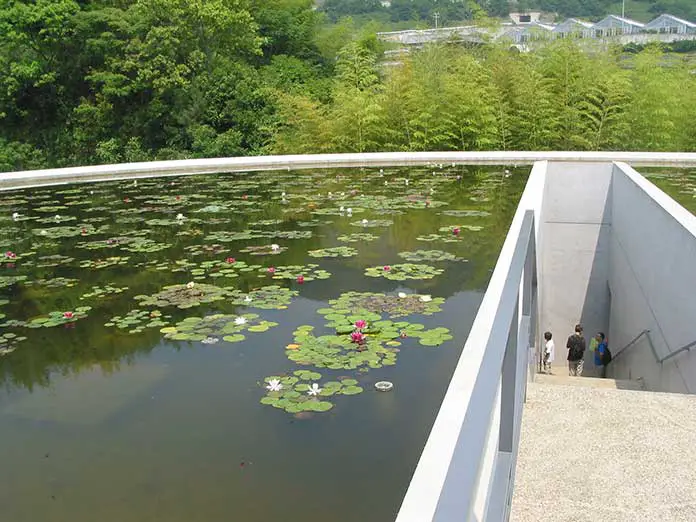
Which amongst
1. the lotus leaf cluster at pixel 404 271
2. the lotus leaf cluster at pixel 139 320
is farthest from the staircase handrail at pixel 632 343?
the lotus leaf cluster at pixel 139 320

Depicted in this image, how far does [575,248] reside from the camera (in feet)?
27.5

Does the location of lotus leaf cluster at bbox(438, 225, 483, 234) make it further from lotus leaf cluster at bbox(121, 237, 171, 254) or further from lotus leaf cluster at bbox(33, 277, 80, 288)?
lotus leaf cluster at bbox(33, 277, 80, 288)

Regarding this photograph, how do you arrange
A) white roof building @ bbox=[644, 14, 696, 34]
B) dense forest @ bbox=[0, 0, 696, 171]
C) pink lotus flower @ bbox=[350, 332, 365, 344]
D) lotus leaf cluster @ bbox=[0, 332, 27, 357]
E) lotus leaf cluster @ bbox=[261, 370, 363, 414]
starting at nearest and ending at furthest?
lotus leaf cluster @ bbox=[261, 370, 363, 414], pink lotus flower @ bbox=[350, 332, 365, 344], lotus leaf cluster @ bbox=[0, 332, 27, 357], dense forest @ bbox=[0, 0, 696, 171], white roof building @ bbox=[644, 14, 696, 34]

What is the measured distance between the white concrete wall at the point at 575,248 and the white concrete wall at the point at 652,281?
38 centimetres

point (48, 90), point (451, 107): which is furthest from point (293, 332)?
point (48, 90)

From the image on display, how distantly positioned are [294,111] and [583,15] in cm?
4465

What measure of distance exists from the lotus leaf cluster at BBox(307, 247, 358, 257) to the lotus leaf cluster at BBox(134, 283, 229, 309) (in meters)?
A: 1.06

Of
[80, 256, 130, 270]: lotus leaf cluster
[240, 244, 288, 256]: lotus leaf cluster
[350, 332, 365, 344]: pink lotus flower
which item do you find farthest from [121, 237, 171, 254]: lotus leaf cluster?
[350, 332, 365, 344]: pink lotus flower

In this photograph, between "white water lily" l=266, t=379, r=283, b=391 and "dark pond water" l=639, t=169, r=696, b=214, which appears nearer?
"white water lily" l=266, t=379, r=283, b=391

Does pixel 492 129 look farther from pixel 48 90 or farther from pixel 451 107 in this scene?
pixel 48 90

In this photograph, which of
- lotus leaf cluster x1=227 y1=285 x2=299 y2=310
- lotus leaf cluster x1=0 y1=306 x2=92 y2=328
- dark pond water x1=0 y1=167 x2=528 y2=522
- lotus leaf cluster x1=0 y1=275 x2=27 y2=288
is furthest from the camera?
lotus leaf cluster x1=0 y1=275 x2=27 y2=288

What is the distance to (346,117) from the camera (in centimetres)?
1243

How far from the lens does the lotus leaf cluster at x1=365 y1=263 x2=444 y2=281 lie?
460cm

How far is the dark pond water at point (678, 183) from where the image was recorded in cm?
649
